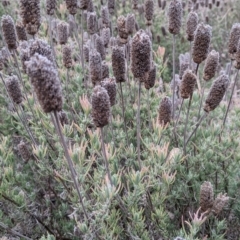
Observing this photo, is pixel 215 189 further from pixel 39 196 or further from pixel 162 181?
pixel 39 196

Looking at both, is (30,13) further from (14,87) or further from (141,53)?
(141,53)

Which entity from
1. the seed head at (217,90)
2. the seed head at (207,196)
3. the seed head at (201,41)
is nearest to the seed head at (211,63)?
the seed head at (201,41)

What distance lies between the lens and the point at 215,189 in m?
2.06

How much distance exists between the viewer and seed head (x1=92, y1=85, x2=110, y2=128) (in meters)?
1.33

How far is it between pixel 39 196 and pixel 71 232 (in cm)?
37

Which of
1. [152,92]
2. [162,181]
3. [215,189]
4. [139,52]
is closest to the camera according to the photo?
[139,52]

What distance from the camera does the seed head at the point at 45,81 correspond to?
3.50 ft

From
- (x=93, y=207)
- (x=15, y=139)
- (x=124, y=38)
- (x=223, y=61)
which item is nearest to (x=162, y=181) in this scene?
(x=93, y=207)

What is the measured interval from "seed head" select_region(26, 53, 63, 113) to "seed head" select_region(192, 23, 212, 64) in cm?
93

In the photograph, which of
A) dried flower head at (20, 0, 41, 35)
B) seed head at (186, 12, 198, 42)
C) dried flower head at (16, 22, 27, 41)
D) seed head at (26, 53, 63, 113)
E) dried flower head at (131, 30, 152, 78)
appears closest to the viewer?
seed head at (26, 53, 63, 113)

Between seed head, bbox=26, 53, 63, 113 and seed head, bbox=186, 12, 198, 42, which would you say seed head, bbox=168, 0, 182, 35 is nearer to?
seed head, bbox=186, 12, 198, 42

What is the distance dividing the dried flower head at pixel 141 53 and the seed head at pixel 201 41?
40 cm

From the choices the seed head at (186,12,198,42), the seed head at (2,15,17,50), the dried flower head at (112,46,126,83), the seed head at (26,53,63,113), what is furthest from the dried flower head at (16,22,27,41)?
the seed head at (26,53,63,113)

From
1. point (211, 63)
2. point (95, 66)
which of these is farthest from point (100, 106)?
point (211, 63)
